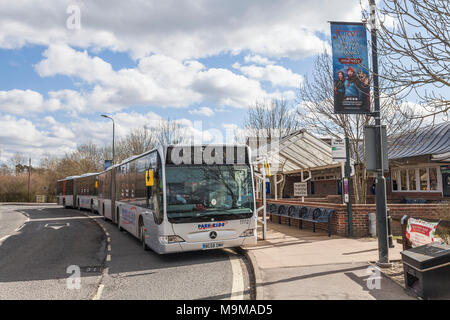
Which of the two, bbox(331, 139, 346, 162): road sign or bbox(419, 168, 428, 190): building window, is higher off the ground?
bbox(331, 139, 346, 162): road sign

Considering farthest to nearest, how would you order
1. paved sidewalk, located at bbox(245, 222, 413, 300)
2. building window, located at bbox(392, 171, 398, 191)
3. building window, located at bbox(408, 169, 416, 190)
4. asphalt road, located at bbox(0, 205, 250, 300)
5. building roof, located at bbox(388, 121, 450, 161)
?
1. building window, located at bbox(392, 171, 398, 191)
2. building window, located at bbox(408, 169, 416, 190)
3. building roof, located at bbox(388, 121, 450, 161)
4. asphalt road, located at bbox(0, 205, 250, 300)
5. paved sidewalk, located at bbox(245, 222, 413, 300)

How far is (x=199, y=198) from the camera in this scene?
8.67 m

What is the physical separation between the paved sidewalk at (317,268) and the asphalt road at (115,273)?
50 centimetres

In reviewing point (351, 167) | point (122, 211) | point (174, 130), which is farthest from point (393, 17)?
point (174, 130)

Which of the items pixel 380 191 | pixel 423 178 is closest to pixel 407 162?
pixel 423 178

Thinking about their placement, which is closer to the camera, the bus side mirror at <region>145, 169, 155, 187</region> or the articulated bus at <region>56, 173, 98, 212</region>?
the bus side mirror at <region>145, 169, 155, 187</region>

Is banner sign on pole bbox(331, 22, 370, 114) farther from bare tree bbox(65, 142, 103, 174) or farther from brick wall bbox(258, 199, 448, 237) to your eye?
bare tree bbox(65, 142, 103, 174)

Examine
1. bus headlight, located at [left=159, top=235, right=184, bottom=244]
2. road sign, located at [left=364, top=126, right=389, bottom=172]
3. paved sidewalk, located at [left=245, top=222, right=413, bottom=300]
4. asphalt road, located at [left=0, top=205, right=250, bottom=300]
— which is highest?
road sign, located at [left=364, top=126, right=389, bottom=172]

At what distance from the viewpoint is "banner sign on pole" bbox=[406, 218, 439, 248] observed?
6.49m

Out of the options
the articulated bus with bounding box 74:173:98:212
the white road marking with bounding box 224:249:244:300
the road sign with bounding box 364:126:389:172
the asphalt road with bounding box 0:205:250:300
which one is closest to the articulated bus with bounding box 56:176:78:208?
the articulated bus with bounding box 74:173:98:212

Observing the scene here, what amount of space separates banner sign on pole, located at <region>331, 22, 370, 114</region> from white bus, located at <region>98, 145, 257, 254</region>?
2.71 metres

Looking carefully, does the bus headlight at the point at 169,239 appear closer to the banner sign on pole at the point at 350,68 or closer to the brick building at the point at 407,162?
the banner sign on pole at the point at 350,68

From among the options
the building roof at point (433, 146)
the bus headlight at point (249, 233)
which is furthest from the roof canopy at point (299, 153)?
the bus headlight at point (249, 233)

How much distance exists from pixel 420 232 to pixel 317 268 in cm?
203
